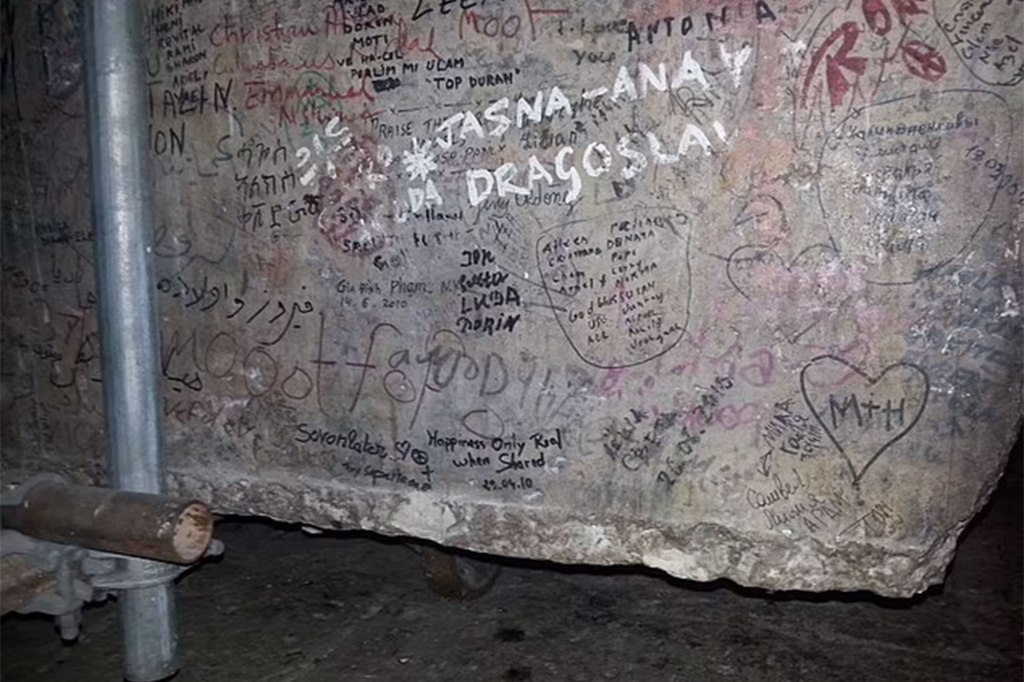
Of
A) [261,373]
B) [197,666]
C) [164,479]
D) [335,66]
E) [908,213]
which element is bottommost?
[197,666]

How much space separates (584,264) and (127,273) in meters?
1.58

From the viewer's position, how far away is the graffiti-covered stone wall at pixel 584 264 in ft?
8.56

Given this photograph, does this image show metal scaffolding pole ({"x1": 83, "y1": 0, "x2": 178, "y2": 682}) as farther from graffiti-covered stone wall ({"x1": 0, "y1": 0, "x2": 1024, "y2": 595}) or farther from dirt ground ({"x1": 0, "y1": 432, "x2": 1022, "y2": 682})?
dirt ground ({"x1": 0, "y1": 432, "x2": 1022, "y2": 682})

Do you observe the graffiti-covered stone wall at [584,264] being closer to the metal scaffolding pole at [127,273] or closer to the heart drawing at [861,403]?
the heart drawing at [861,403]

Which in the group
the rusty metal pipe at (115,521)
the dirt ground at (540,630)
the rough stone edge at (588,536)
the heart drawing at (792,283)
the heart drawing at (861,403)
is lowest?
the dirt ground at (540,630)

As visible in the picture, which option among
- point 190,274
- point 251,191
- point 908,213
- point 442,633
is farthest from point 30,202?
point 908,213

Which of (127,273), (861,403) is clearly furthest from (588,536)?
(127,273)

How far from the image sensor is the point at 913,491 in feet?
8.87

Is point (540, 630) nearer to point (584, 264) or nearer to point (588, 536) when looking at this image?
point (588, 536)

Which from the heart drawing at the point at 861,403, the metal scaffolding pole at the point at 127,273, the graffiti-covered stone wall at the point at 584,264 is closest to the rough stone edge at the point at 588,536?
the graffiti-covered stone wall at the point at 584,264

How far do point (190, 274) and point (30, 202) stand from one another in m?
0.85

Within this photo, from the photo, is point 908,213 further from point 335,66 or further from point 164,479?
point 164,479

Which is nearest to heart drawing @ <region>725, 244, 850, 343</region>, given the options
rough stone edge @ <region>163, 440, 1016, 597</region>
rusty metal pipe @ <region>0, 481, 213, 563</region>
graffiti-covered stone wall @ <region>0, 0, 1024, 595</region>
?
graffiti-covered stone wall @ <region>0, 0, 1024, 595</region>

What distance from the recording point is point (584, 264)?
2.91 m
